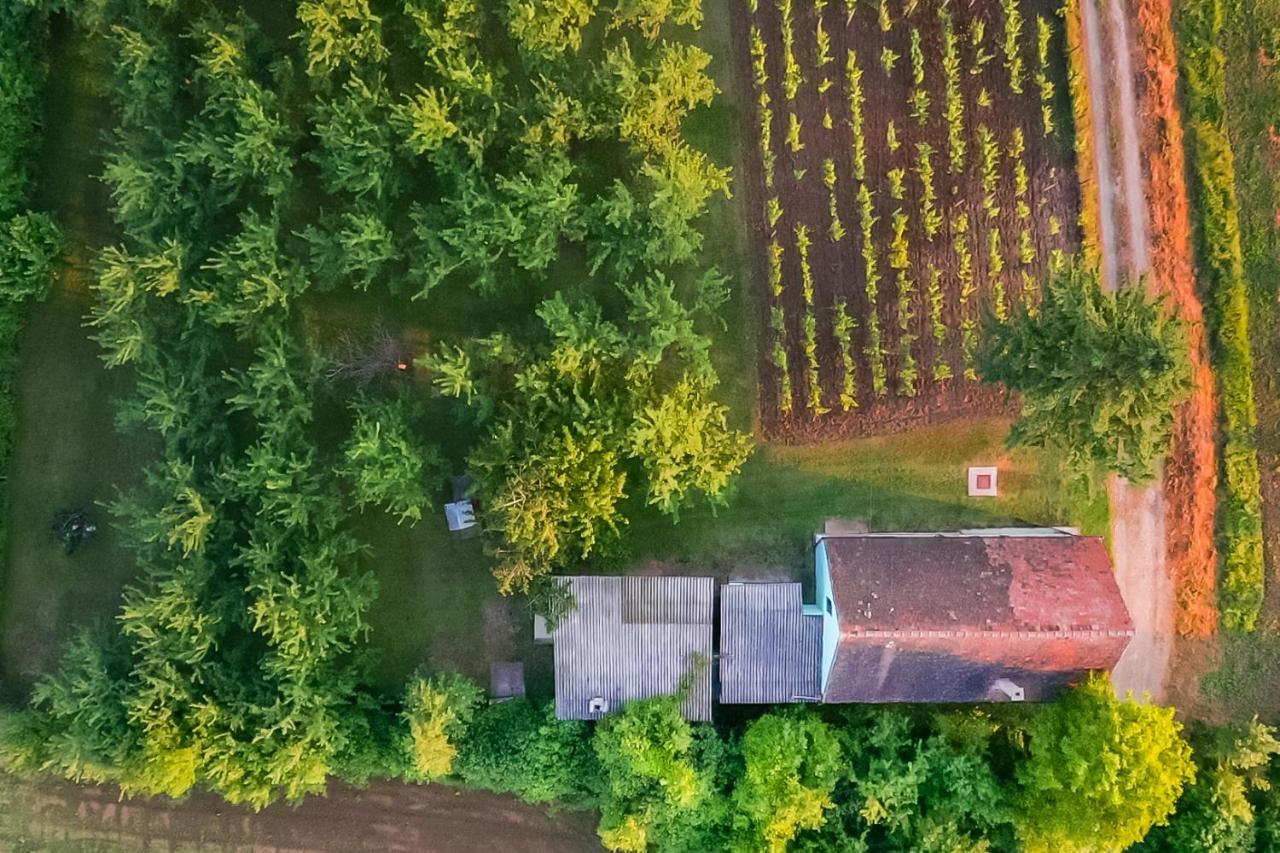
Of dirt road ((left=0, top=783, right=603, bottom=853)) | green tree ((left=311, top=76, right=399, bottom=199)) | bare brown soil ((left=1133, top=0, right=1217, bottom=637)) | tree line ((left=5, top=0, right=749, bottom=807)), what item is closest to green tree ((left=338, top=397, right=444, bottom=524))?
tree line ((left=5, top=0, right=749, bottom=807))

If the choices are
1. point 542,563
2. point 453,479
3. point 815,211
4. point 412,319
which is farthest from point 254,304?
point 815,211

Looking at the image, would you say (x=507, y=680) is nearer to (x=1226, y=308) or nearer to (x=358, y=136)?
(x=358, y=136)

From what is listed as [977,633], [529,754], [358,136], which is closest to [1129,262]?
[977,633]

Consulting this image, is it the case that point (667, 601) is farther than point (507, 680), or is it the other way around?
point (507, 680)

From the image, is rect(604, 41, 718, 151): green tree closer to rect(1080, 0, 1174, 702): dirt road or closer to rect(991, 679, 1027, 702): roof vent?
rect(1080, 0, 1174, 702): dirt road

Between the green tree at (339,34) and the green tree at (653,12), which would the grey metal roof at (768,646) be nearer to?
the green tree at (653,12)

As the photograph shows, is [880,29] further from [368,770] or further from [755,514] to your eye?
[368,770]
